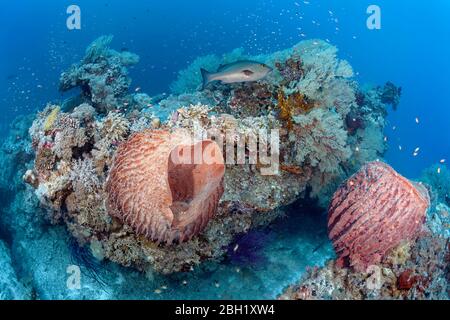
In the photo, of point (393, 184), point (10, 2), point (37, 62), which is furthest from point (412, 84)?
point (393, 184)

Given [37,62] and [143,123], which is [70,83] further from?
[37,62]

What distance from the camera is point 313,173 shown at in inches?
207

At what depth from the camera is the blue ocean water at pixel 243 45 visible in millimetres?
20547

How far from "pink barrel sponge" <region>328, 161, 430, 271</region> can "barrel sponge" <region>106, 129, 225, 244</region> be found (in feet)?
5.03

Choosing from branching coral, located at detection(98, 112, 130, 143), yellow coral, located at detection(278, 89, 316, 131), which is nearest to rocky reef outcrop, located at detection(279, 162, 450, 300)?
yellow coral, located at detection(278, 89, 316, 131)

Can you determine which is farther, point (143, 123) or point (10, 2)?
point (10, 2)

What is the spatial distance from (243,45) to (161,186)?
3636 centimetres

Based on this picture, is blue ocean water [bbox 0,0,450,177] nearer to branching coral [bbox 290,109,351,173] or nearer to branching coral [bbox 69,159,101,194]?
branching coral [bbox 290,109,351,173]

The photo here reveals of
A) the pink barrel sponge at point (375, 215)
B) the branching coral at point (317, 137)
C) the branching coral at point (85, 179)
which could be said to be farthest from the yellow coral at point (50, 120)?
the pink barrel sponge at point (375, 215)

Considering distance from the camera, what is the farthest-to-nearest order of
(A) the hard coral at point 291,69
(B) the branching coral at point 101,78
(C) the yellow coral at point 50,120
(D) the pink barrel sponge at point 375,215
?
(B) the branching coral at point 101,78 → (A) the hard coral at point 291,69 → (C) the yellow coral at point 50,120 → (D) the pink barrel sponge at point 375,215

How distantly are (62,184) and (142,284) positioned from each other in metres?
1.63

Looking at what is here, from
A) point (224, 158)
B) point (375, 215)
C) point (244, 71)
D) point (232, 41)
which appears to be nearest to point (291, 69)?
point (244, 71)

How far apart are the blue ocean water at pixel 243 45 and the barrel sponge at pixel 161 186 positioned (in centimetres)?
77

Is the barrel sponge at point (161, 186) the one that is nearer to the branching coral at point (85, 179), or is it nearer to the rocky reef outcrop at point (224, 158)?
the rocky reef outcrop at point (224, 158)
